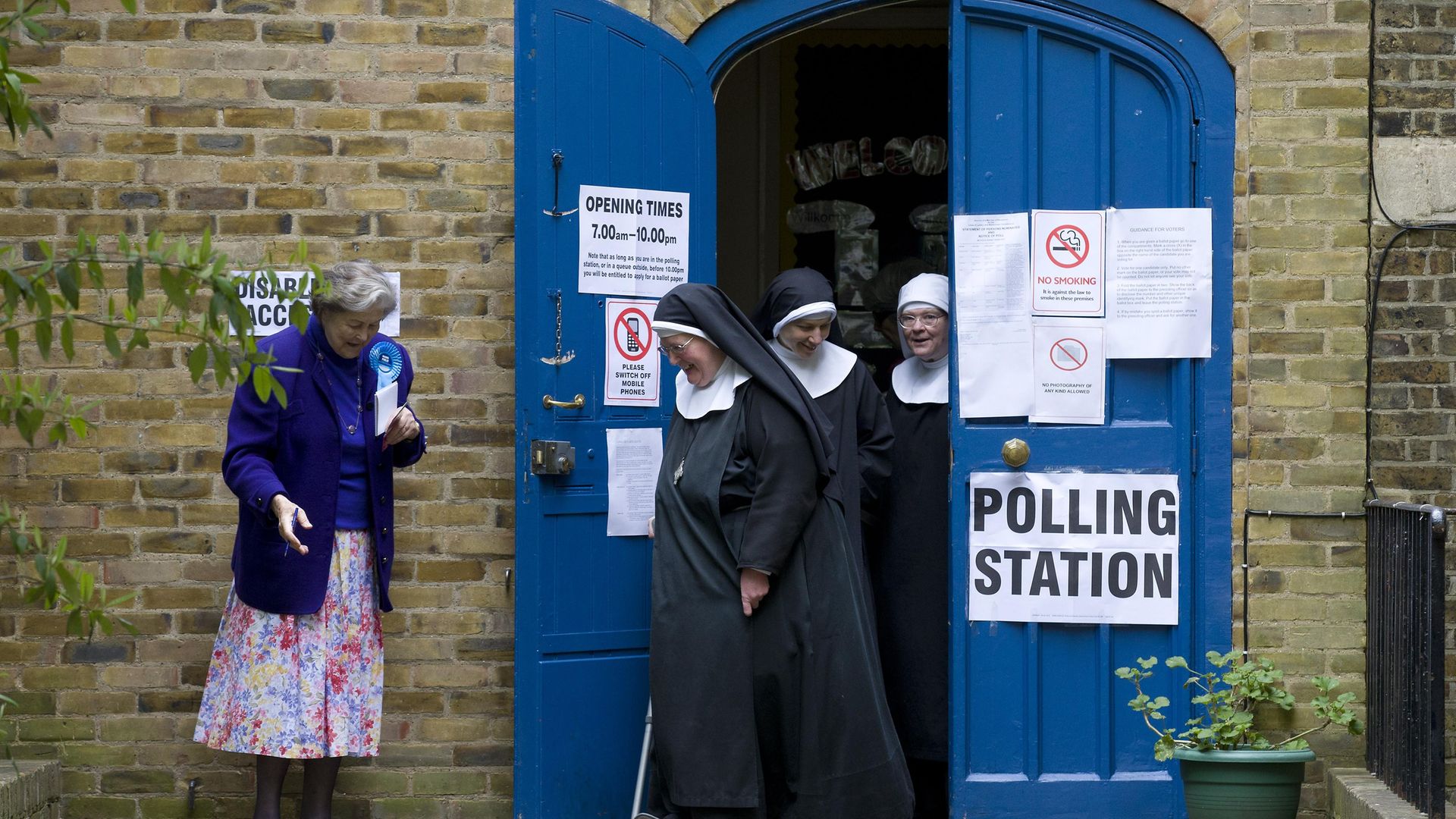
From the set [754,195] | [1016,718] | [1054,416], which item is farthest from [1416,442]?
[754,195]

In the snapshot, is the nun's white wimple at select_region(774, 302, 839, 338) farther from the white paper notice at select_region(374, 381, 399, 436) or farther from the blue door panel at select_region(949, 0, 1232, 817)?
the white paper notice at select_region(374, 381, 399, 436)

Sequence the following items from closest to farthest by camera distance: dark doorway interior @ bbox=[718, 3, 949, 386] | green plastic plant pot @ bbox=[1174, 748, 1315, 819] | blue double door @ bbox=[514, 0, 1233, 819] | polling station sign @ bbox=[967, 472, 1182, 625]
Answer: green plastic plant pot @ bbox=[1174, 748, 1315, 819] → blue double door @ bbox=[514, 0, 1233, 819] → polling station sign @ bbox=[967, 472, 1182, 625] → dark doorway interior @ bbox=[718, 3, 949, 386]

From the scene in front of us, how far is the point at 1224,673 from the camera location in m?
4.77

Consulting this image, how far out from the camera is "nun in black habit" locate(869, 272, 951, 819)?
5160 mm

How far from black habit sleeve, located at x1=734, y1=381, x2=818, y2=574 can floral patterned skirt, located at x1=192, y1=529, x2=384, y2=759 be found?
113cm

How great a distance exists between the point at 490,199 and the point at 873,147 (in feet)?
11.5

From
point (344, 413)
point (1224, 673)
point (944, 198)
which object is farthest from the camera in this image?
point (944, 198)

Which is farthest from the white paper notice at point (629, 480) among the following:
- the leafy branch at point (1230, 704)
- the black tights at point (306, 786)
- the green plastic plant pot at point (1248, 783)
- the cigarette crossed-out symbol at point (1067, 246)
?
the green plastic plant pot at point (1248, 783)

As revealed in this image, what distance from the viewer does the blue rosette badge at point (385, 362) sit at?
4.43 m

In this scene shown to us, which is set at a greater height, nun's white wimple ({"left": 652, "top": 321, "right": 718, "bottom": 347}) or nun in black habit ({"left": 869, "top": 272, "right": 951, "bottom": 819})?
nun's white wimple ({"left": 652, "top": 321, "right": 718, "bottom": 347})

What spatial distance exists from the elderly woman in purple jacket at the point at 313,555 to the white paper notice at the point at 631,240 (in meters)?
0.74

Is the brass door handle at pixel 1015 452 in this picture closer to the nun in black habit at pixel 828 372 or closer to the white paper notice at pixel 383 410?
the nun in black habit at pixel 828 372

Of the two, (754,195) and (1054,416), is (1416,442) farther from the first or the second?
(754,195)

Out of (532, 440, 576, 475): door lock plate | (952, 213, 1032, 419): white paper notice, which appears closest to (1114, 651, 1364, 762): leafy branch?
(952, 213, 1032, 419): white paper notice
